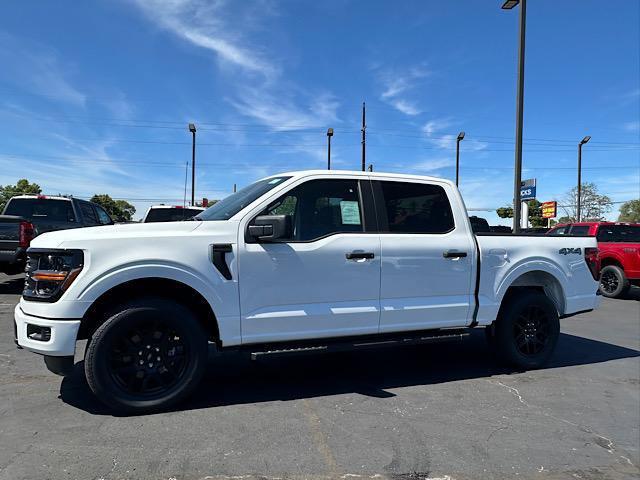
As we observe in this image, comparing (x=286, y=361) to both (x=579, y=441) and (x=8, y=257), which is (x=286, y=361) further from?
(x=8, y=257)

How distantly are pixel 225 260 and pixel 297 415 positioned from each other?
4.59 feet

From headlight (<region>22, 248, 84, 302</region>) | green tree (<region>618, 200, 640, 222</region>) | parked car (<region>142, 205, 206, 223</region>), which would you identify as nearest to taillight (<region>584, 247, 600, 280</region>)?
headlight (<region>22, 248, 84, 302</region>)

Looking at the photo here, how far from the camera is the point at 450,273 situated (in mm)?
4832

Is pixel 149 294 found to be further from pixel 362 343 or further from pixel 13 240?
pixel 13 240

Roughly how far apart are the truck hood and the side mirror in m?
0.27

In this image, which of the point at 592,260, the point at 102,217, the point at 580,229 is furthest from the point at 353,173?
the point at 580,229

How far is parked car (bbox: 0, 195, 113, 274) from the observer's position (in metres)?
9.28

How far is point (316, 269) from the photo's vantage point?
421 cm

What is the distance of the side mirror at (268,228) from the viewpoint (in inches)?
153

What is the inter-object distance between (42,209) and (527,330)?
1060 cm

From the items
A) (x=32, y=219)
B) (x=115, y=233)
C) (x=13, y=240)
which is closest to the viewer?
(x=115, y=233)

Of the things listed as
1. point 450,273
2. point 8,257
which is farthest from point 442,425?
point 8,257

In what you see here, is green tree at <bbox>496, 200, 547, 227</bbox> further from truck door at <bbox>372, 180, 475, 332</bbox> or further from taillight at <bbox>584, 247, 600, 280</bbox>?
truck door at <bbox>372, 180, 475, 332</bbox>

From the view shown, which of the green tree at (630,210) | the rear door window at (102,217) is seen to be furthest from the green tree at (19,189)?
the green tree at (630,210)
